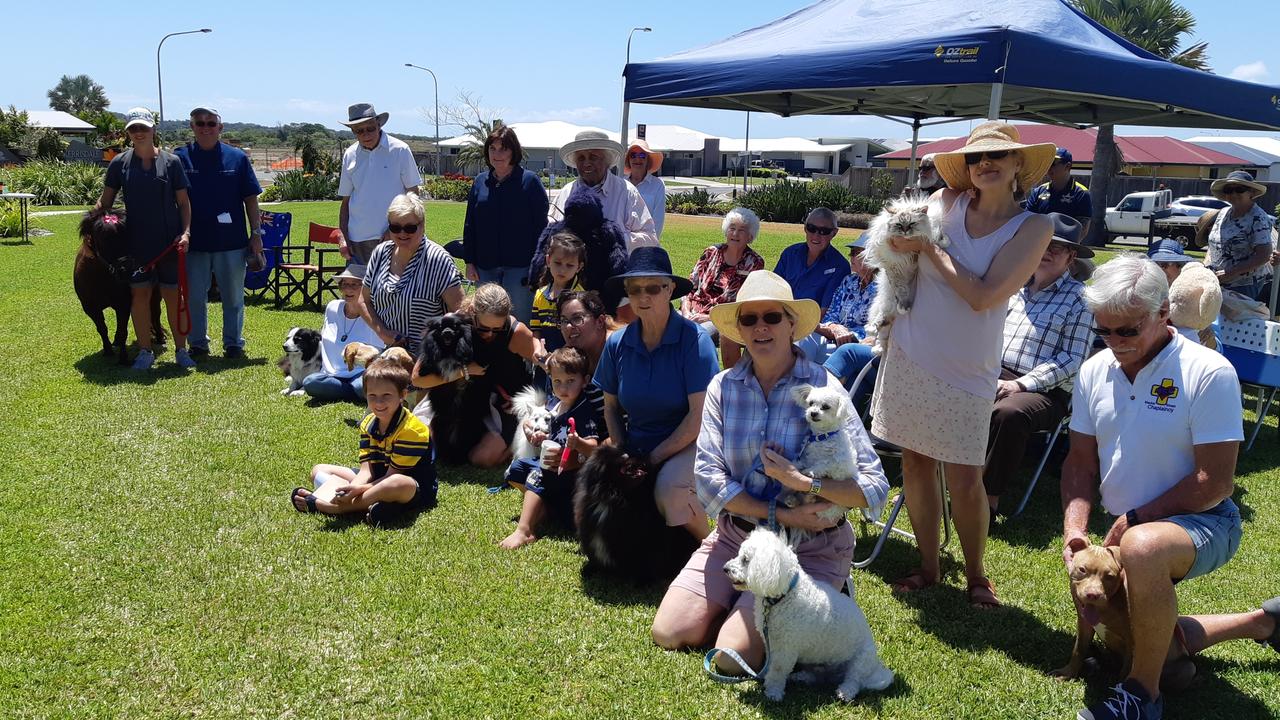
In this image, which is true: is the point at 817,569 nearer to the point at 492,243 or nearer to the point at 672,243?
the point at 492,243

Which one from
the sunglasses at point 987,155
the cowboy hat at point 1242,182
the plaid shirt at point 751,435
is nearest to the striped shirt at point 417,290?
the plaid shirt at point 751,435

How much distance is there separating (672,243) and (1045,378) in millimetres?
14132

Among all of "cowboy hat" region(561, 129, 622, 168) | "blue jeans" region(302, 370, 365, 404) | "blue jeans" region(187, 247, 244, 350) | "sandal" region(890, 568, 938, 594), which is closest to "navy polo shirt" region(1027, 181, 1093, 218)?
"cowboy hat" region(561, 129, 622, 168)

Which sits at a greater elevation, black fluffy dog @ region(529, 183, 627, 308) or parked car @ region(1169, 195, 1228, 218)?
parked car @ region(1169, 195, 1228, 218)

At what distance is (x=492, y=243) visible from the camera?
6.32 meters

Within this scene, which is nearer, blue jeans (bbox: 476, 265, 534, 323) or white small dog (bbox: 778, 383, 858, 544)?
white small dog (bbox: 778, 383, 858, 544)

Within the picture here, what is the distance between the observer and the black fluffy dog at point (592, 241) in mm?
5594

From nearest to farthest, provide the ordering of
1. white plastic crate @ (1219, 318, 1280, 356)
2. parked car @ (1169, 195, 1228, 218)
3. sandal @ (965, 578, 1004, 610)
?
1. sandal @ (965, 578, 1004, 610)
2. white plastic crate @ (1219, 318, 1280, 356)
3. parked car @ (1169, 195, 1228, 218)

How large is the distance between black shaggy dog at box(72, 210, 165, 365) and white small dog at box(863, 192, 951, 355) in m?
6.46

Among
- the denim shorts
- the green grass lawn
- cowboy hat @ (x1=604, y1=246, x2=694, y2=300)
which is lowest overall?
the green grass lawn

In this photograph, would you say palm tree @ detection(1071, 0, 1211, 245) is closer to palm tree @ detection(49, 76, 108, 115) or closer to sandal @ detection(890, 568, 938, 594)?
sandal @ detection(890, 568, 938, 594)

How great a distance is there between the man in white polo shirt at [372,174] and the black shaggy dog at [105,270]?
71.4 inches

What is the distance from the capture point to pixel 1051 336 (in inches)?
193

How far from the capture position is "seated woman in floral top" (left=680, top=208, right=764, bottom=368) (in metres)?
6.58
